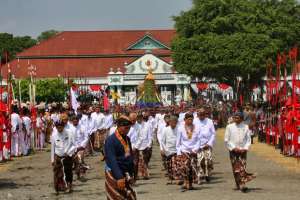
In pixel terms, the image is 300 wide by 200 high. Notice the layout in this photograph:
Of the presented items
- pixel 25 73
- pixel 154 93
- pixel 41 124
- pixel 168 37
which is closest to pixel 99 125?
pixel 41 124

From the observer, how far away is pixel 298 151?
78.6 ft

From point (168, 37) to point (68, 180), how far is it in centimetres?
7876

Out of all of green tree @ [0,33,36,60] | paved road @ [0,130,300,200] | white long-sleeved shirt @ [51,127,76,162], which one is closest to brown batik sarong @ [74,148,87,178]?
paved road @ [0,130,300,200]

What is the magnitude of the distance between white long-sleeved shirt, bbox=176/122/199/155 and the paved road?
85 cm

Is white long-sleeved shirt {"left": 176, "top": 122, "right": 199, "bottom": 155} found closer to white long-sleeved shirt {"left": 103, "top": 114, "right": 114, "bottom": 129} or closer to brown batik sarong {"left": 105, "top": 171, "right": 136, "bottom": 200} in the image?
brown batik sarong {"left": 105, "top": 171, "right": 136, "bottom": 200}

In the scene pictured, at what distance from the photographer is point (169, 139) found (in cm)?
1750

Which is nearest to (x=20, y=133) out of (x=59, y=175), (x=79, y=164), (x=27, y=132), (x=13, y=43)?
(x=27, y=132)

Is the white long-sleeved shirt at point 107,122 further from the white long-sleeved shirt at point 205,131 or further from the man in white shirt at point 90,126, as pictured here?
the white long-sleeved shirt at point 205,131

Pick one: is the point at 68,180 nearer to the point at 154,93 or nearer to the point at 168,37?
the point at 154,93

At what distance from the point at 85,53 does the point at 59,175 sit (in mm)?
74082

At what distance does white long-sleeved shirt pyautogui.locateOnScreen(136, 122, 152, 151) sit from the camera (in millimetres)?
19062

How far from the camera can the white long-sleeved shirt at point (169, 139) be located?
17.5 m

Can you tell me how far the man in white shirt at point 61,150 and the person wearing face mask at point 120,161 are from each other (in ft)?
18.6

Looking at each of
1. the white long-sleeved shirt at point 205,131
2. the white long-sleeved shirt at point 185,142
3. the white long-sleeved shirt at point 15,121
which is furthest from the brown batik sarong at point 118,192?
the white long-sleeved shirt at point 15,121
